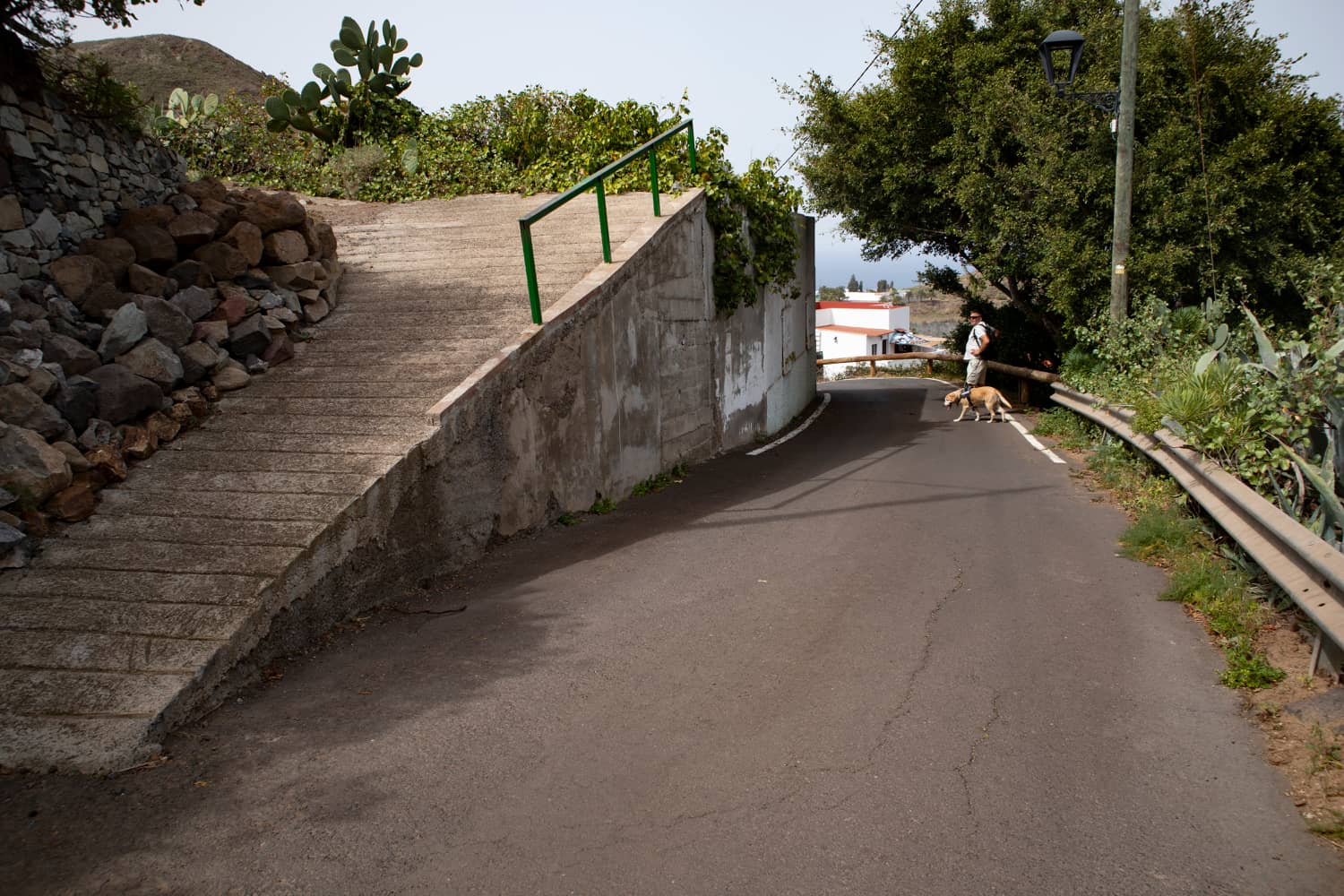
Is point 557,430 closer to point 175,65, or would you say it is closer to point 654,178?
point 654,178

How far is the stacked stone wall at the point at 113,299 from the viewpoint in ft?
18.4

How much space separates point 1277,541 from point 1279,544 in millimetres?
38

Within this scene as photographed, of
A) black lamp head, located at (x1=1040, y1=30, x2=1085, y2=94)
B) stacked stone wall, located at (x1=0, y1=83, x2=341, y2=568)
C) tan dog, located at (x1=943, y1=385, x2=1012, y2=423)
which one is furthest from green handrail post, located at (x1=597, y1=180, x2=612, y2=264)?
tan dog, located at (x1=943, y1=385, x2=1012, y2=423)

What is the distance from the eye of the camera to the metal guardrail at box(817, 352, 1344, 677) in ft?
13.8

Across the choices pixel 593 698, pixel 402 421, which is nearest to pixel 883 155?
pixel 402 421

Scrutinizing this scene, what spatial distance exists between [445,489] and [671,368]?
4539mm

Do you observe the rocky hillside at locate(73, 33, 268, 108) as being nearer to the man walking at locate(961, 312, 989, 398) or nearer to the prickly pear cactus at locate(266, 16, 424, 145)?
the prickly pear cactus at locate(266, 16, 424, 145)

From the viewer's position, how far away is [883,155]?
20547mm

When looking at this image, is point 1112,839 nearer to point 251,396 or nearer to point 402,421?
point 402,421

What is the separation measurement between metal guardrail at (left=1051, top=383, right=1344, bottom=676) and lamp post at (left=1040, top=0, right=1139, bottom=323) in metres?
5.85

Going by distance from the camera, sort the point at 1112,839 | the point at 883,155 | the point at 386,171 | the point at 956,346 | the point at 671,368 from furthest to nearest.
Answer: the point at 956,346 → the point at 883,155 → the point at 386,171 → the point at 671,368 → the point at 1112,839

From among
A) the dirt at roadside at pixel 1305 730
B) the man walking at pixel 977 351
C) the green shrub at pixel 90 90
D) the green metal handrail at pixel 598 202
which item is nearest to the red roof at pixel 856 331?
the man walking at pixel 977 351

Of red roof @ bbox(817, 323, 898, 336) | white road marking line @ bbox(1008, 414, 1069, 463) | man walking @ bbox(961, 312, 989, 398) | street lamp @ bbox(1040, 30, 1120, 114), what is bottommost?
white road marking line @ bbox(1008, 414, 1069, 463)

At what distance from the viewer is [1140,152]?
16.3m
